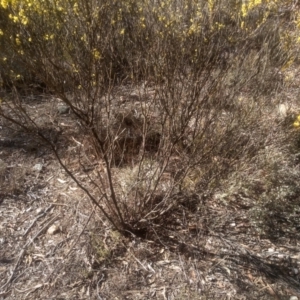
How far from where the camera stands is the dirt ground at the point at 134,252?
2.59m

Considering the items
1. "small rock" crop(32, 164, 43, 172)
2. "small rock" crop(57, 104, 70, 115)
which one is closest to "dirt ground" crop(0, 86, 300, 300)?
"small rock" crop(32, 164, 43, 172)

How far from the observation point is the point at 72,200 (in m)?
3.26

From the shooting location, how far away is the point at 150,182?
2.85 meters

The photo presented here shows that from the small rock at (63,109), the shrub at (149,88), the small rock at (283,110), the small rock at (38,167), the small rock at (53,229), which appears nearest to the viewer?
the shrub at (149,88)

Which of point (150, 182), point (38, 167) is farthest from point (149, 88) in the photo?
point (38, 167)

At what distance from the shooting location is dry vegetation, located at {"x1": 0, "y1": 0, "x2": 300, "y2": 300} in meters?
2.59

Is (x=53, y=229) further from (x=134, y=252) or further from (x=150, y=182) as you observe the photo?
(x=150, y=182)

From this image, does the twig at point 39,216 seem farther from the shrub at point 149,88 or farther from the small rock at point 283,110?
the small rock at point 283,110

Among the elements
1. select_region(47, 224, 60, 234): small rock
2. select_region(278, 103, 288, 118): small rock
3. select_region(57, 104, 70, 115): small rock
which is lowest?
select_region(47, 224, 60, 234): small rock

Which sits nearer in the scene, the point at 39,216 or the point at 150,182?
the point at 150,182

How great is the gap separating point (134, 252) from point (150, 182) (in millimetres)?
543

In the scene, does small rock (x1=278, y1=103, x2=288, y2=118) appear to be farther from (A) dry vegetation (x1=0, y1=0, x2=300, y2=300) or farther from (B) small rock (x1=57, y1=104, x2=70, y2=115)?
(B) small rock (x1=57, y1=104, x2=70, y2=115)

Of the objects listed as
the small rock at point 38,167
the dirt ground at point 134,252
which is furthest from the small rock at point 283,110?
the small rock at point 38,167

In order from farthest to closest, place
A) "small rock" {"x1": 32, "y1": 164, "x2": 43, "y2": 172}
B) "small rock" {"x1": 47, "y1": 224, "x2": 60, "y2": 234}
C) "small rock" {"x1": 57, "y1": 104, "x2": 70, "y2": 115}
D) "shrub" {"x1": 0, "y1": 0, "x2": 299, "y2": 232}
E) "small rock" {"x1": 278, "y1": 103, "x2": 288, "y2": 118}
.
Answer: "small rock" {"x1": 57, "y1": 104, "x2": 70, "y2": 115}, "small rock" {"x1": 278, "y1": 103, "x2": 288, "y2": 118}, "small rock" {"x1": 32, "y1": 164, "x2": 43, "y2": 172}, "small rock" {"x1": 47, "y1": 224, "x2": 60, "y2": 234}, "shrub" {"x1": 0, "y1": 0, "x2": 299, "y2": 232}
